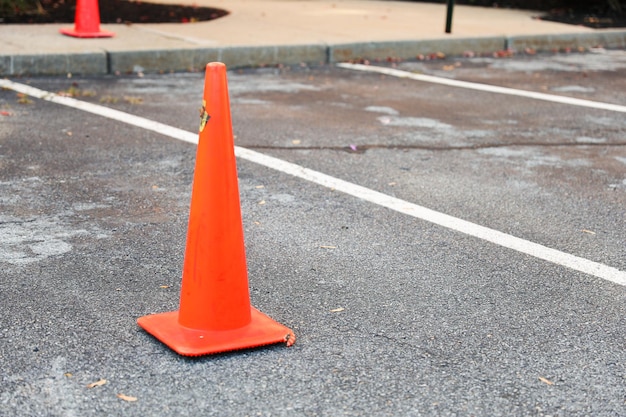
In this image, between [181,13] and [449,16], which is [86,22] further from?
[449,16]

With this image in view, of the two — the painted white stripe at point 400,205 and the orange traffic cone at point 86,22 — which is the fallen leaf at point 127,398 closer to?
the painted white stripe at point 400,205

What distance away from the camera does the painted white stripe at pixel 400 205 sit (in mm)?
4367

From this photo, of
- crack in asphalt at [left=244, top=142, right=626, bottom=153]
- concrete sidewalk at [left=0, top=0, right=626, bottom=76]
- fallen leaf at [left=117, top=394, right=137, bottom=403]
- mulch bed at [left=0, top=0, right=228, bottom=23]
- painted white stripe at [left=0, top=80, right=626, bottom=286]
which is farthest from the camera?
mulch bed at [left=0, top=0, right=228, bottom=23]

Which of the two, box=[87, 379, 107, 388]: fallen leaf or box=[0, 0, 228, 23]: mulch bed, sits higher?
box=[0, 0, 228, 23]: mulch bed

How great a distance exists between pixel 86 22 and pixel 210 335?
24.1 ft

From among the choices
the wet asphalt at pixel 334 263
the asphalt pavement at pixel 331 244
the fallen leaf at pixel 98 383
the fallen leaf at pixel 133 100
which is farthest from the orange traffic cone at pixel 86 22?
the fallen leaf at pixel 98 383

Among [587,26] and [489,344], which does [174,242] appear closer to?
[489,344]

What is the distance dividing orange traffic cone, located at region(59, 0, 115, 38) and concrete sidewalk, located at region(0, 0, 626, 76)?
0.58 feet

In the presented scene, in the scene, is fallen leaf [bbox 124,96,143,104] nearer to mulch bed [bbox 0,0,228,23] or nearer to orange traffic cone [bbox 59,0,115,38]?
orange traffic cone [bbox 59,0,115,38]

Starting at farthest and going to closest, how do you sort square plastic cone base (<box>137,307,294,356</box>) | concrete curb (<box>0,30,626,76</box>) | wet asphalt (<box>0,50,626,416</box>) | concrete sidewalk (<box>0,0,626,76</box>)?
1. concrete sidewalk (<box>0,0,626,76</box>)
2. concrete curb (<box>0,30,626,76</box>)
3. square plastic cone base (<box>137,307,294,356</box>)
4. wet asphalt (<box>0,50,626,416</box>)

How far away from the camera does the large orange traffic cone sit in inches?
134

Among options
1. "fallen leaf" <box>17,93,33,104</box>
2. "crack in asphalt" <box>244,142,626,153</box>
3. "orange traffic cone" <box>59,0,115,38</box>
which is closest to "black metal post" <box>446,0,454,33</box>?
"orange traffic cone" <box>59,0,115,38</box>

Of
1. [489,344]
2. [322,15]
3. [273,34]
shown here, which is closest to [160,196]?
[489,344]

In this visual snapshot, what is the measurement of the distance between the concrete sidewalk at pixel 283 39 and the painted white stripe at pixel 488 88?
58 centimetres
